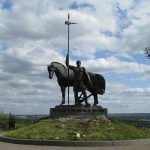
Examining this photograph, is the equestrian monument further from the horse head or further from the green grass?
the green grass

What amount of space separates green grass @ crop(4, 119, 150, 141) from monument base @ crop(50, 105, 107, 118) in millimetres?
970


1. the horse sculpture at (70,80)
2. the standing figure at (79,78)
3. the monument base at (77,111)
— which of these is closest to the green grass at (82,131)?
the monument base at (77,111)

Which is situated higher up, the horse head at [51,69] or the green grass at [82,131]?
the horse head at [51,69]

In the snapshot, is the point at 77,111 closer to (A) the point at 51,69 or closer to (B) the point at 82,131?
(B) the point at 82,131

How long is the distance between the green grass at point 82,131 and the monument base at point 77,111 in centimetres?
97

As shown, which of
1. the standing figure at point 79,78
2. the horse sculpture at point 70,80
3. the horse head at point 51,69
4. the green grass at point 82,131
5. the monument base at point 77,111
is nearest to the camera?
the green grass at point 82,131

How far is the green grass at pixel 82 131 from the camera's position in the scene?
43.5 feet

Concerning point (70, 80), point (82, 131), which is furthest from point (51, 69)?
point (82, 131)

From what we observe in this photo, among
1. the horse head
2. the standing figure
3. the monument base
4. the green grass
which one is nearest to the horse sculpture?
the horse head

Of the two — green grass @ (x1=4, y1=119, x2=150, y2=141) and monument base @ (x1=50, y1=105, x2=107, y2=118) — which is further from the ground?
monument base @ (x1=50, y1=105, x2=107, y2=118)

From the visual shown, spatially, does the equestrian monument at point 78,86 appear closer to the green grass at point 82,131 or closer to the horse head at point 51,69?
the horse head at point 51,69

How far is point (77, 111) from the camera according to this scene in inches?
661

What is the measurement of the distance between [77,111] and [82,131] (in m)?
2.76

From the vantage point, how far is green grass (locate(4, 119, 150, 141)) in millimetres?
13266
